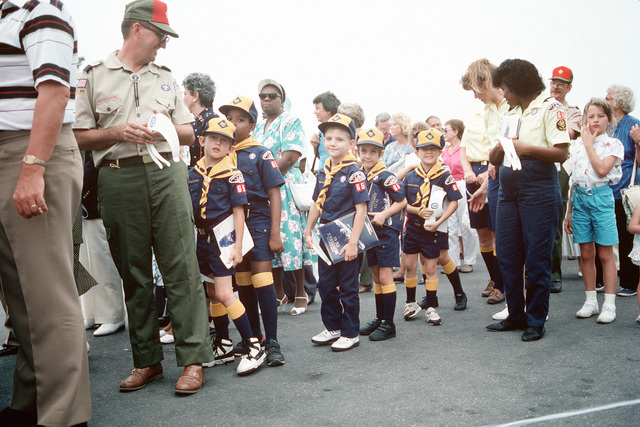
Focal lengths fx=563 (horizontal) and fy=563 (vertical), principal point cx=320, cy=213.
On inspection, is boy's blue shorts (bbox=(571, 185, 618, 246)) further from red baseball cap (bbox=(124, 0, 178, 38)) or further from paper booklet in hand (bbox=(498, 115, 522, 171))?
red baseball cap (bbox=(124, 0, 178, 38))

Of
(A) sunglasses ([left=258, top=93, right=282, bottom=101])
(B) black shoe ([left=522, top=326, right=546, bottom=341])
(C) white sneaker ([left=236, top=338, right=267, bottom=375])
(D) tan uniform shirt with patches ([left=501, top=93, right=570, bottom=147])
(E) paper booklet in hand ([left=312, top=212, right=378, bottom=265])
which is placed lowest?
(B) black shoe ([left=522, top=326, right=546, bottom=341])

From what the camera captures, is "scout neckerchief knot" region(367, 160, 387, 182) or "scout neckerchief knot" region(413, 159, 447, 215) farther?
"scout neckerchief knot" region(413, 159, 447, 215)

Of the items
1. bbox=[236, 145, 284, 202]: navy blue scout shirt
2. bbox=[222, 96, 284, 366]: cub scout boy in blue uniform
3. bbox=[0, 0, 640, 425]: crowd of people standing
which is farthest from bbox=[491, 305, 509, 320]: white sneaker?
bbox=[236, 145, 284, 202]: navy blue scout shirt

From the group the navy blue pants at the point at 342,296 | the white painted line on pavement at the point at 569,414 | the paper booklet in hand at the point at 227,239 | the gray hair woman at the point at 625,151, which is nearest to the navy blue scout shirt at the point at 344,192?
the navy blue pants at the point at 342,296

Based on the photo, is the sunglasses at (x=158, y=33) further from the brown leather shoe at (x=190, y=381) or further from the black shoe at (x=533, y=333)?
the black shoe at (x=533, y=333)

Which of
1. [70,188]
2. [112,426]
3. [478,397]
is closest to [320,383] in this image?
[478,397]

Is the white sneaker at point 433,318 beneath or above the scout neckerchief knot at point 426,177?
beneath

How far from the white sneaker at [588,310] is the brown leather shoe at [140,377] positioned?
334cm

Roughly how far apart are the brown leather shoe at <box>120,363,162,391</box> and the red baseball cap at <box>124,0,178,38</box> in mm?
1979

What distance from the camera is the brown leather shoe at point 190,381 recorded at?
3.12m

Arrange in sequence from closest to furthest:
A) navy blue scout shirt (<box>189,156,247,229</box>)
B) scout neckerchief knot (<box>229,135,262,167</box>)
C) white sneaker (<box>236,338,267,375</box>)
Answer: white sneaker (<box>236,338,267,375</box>)
navy blue scout shirt (<box>189,156,247,229</box>)
scout neckerchief knot (<box>229,135,262,167</box>)

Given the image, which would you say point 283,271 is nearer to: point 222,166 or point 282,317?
point 282,317

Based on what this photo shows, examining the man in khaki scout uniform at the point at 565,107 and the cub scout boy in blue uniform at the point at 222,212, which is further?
the man in khaki scout uniform at the point at 565,107

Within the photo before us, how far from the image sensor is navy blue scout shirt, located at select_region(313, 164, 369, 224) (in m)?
4.08
